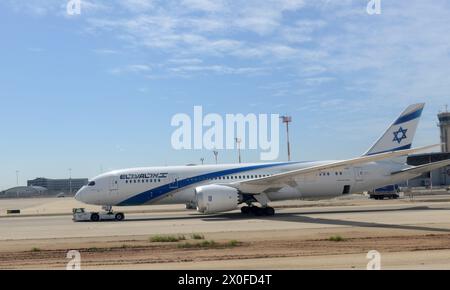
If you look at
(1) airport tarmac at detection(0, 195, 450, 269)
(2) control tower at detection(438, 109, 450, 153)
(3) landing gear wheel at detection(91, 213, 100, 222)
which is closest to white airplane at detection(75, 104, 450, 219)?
(3) landing gear wheel at detection(91, 213, 100, 222)

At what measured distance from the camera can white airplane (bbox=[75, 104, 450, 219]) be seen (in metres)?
31.0

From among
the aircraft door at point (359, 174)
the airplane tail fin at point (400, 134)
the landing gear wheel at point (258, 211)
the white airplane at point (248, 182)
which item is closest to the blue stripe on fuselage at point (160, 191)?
the white airplane at point (248, 182)

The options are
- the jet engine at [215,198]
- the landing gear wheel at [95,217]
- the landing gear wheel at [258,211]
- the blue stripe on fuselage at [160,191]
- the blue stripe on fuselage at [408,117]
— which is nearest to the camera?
the jet engine at [215,198]

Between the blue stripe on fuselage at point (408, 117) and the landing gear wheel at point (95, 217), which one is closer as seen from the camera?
the landing gear wheel at point (95, 217)

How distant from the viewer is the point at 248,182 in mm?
31359

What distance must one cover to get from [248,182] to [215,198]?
2.78 metres

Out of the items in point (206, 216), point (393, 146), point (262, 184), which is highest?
point (393, 146)

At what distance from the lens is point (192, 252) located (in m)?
15.9

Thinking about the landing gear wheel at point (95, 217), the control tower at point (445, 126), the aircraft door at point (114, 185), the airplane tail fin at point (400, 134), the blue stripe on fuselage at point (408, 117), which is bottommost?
the landing gear wheel at point (95, 217)

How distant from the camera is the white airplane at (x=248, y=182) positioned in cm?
3099

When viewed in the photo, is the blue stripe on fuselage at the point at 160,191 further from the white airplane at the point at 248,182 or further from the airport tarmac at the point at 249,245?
the airport tarmac at the point at 249,245
